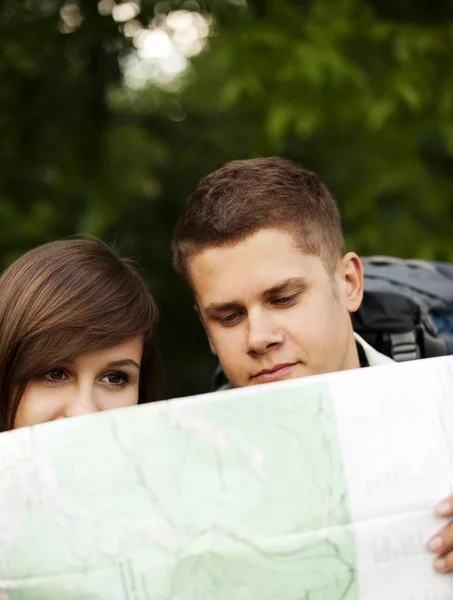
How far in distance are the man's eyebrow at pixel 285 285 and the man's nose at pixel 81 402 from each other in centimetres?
50

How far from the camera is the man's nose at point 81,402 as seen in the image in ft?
5.84

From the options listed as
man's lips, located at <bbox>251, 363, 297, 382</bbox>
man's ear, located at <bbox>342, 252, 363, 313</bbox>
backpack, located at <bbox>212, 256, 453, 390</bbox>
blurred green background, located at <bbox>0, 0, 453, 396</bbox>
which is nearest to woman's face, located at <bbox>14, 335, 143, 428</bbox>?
man's lips, located at <bbox>251, 363, 297, 382</bbox>

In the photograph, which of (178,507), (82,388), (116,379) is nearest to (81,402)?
(82,388)

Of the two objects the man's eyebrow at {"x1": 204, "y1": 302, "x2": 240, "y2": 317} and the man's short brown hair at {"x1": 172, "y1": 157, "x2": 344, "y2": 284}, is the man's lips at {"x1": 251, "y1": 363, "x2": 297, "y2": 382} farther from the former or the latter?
the man's short brown hair at {"x1": 172, "y1": 157, "x2": 344, "y2": 284}

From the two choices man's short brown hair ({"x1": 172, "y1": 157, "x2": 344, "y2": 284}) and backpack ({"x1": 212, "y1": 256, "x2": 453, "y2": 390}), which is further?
backpack ({"x1": 212, "y1": 256, "x2": 453, "y2": 390})

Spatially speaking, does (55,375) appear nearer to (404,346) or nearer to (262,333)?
(262,333)

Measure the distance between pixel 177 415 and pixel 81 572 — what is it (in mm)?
324

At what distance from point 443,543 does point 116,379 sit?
923 mm

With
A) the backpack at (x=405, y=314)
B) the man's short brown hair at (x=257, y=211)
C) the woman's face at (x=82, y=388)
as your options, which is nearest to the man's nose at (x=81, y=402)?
the woman's face at (x=82, y=388)

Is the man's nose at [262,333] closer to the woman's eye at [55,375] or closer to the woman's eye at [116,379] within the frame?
the woman's eye at [116,379]

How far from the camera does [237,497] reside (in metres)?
1.38

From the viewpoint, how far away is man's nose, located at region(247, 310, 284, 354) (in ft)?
6.01

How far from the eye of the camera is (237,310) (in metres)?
1.89

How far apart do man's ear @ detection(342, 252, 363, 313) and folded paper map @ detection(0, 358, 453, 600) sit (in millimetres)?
719
